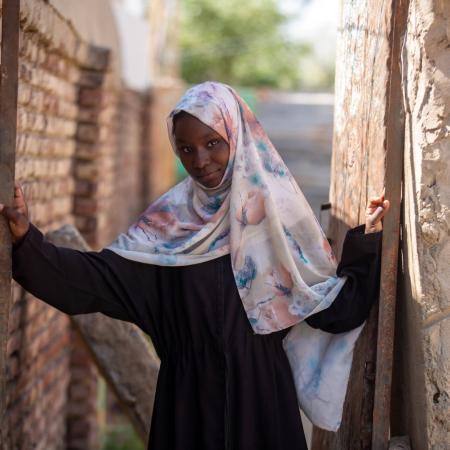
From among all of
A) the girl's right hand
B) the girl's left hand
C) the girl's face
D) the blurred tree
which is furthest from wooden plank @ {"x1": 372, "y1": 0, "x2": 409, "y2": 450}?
the blurred tree

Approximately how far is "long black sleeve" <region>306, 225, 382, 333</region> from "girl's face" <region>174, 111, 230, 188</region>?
0.46 metres

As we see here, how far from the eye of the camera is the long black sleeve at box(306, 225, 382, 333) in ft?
8.21

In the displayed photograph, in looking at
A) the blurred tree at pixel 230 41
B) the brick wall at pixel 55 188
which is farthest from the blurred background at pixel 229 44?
the brick wall at pixel 55 188

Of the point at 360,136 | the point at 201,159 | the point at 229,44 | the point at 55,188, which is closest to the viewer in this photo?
the point at 201,159

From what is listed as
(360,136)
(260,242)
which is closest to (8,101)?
(260,242)

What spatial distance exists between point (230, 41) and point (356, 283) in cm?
2678

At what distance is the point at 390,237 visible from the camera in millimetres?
2463

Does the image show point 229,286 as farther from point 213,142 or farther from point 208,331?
point 213,142

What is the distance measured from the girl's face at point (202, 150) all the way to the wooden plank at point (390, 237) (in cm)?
50

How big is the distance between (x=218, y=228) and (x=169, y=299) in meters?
0.27

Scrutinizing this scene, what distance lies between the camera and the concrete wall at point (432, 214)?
7.42 feet

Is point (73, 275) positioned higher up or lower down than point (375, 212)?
lower down

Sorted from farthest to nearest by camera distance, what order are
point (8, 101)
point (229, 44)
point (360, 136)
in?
point (229, 44) → point (360, 136) → point (8, 101)

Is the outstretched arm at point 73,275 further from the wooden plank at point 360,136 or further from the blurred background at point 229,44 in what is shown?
the blurred background at point 229,44
